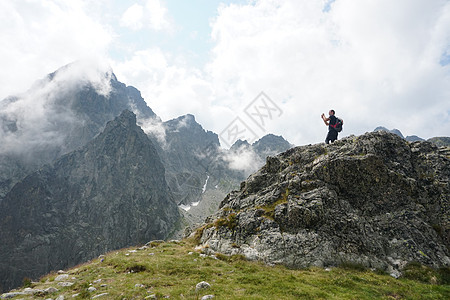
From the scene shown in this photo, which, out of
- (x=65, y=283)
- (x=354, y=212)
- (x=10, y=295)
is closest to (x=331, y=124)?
(x=354, y=212)

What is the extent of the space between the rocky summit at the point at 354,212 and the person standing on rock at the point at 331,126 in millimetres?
1392

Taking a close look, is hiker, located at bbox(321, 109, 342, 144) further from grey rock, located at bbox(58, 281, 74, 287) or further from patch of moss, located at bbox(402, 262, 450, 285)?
grey rock, located at bbox(58, 281, 74, 287)

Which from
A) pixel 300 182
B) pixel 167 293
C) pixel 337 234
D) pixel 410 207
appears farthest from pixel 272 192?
pixel 167 293

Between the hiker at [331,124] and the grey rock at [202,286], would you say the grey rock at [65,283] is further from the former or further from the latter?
the hiker at [331,124]

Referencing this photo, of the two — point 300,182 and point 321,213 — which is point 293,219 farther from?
point 300,182

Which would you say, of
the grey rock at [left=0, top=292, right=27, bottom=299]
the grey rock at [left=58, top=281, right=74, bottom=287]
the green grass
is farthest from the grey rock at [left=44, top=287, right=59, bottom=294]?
the grey rock at [left=0, top=292, right=27, bottom=299]

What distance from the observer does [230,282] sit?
18.3 metres

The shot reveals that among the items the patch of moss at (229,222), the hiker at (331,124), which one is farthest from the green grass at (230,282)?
the hiker at (331,124)

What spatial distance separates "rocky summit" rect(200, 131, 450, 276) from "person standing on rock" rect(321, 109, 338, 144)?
139cm

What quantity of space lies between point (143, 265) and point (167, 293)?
23.9ft

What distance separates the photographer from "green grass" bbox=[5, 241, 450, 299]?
643 inches

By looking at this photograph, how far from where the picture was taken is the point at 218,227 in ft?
110

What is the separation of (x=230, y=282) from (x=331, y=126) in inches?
1100

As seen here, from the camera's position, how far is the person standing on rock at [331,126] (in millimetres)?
36041
